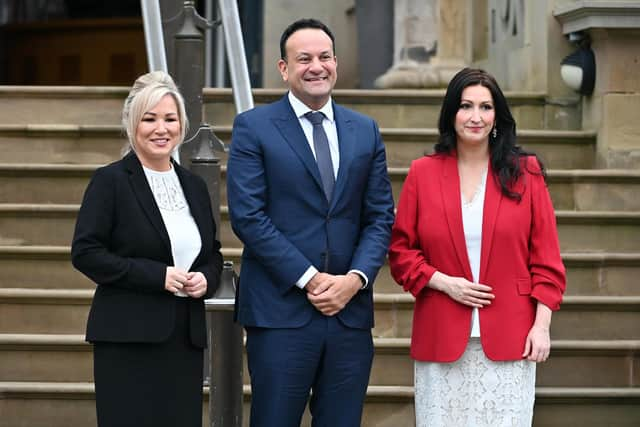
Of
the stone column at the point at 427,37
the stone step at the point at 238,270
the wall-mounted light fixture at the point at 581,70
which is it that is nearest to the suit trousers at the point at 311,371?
the stone step at the point at 238,270

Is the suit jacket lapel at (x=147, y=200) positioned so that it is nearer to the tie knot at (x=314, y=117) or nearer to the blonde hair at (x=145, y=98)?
the blonde hair at (x=145, y=98)

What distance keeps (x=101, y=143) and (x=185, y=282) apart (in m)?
4.04

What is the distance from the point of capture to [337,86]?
1200 centimetres

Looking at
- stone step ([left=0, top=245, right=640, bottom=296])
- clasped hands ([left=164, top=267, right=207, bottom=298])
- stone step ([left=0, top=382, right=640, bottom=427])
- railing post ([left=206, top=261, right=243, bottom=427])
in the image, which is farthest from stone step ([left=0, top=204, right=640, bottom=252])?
clasped hands ([left=164, top=267, right=207, bottom=298])

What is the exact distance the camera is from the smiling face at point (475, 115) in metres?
5.09

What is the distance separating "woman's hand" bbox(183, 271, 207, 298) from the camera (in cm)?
486

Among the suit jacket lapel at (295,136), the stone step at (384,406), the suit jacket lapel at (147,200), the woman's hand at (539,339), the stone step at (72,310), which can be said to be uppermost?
the suit jacket lapel at (295,136)

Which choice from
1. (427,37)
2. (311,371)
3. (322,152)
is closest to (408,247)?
(322,152)

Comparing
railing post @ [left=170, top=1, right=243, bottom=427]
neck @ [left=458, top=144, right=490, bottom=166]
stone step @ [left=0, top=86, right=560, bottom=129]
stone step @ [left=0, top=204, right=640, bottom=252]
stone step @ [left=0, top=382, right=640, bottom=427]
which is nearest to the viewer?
neck @ [left=458, top=144, right=490, bottom=166]

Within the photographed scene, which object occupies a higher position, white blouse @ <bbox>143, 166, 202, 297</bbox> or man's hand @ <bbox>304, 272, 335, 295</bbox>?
white blouse @ <bbox>143, 166, 202, 297</bbox>

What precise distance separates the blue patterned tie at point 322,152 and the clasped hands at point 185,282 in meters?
0.51

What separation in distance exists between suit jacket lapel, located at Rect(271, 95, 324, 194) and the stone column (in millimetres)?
5410

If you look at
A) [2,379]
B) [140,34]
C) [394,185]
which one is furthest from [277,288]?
[140,34]

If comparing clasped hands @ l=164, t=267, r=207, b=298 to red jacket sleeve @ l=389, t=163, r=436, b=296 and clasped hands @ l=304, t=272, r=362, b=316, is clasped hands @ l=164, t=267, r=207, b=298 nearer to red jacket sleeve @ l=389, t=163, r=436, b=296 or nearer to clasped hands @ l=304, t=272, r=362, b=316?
clasped hands @ l=304, t=272, r=362, b=316
